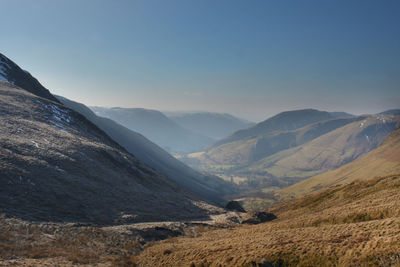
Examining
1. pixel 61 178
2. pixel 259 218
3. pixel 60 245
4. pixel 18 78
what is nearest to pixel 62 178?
pixel 61 178

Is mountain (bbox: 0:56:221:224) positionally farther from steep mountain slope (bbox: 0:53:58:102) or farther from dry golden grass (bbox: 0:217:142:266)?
steep mountain slope (bbox: 0:53:58:102)

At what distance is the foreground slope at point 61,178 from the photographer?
38719 millimetres

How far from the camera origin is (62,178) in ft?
162

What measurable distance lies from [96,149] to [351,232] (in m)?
71.9

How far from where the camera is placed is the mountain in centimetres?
3862

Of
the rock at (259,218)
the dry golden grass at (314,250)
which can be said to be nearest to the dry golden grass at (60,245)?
the dry golden grass at (314,250)

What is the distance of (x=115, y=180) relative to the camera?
2539 inches

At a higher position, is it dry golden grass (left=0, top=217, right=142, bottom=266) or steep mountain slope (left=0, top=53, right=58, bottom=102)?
steep mountain slope (left=0, top=53, right=58, bottom=102)

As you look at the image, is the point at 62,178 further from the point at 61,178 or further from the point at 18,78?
the point at 18,78

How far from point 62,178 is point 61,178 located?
0.95 feet

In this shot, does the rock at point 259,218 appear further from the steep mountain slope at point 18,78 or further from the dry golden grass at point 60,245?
the steep mountain slope at point 18,78

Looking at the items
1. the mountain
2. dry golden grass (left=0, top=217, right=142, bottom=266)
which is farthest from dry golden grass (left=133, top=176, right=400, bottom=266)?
the mountain

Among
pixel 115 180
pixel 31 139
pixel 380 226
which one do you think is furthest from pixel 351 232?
pixel 31 139

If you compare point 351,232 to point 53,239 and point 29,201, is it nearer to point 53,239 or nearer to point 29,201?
point 53,239
